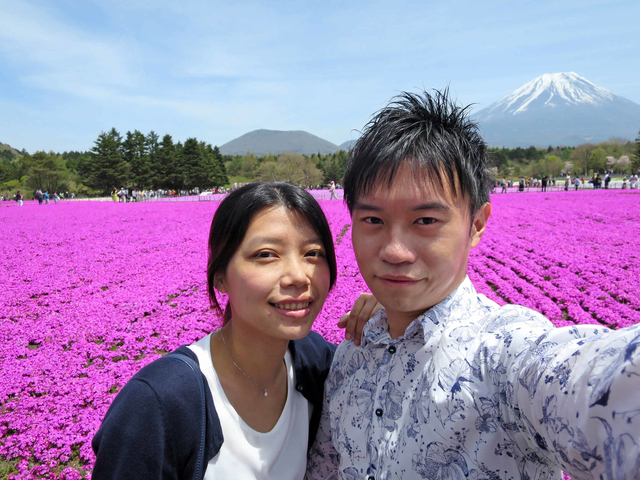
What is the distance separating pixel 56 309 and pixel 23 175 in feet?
243

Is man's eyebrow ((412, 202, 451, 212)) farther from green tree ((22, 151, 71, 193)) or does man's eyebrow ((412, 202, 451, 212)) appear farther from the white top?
green tree ((22, 151, 71, 193))

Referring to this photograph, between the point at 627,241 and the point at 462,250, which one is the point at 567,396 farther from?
the point at 627,241

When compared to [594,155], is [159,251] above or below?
below

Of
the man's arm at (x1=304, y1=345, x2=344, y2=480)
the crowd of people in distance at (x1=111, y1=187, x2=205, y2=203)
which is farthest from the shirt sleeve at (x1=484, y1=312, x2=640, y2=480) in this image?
the crowd of people in distance at (x1=111, y1=187, x2=205, y2=203)

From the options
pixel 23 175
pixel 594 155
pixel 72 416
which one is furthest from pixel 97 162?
pixel 594 155

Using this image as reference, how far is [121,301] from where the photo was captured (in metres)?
6.60

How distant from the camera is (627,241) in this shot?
10.3 m

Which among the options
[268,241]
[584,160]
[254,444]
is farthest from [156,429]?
[584,160]

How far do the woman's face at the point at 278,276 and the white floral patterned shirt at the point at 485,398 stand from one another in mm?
280

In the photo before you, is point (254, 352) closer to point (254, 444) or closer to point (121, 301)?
point (254, 444)

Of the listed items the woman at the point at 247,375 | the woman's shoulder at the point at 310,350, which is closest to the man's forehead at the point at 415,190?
the woman at the point at 247,375

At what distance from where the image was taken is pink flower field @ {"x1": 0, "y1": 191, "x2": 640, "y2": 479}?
3.42 metres

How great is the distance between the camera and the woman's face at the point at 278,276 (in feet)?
4.66

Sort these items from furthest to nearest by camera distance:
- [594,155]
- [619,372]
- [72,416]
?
1. [594,155]
2. [72,416]
3. [619,372]
